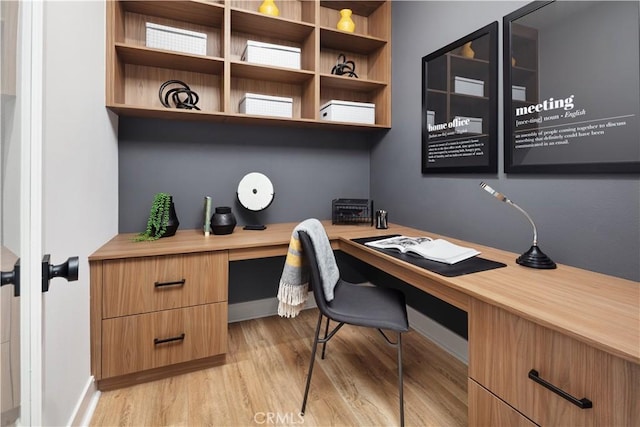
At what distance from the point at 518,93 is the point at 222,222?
178 centimetres

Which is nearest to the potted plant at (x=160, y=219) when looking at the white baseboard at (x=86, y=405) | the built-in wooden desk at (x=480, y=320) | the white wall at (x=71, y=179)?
the built-in wooden desk at (x=480, y=320)

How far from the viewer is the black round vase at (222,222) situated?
196cm

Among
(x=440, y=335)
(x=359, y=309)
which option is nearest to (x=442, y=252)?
(x=359, y=309)

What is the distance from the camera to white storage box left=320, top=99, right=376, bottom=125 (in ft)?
A: 7.32

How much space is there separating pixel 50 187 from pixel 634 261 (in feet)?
6.82

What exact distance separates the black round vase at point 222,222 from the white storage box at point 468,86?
1.61 meters

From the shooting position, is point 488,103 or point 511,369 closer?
point 511,369

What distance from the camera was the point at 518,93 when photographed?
1499 mm

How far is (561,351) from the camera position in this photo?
0.82 metres

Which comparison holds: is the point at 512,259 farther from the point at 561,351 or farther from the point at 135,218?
the point at 135,218

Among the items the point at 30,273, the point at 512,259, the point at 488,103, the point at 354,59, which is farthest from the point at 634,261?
the point at 354,59

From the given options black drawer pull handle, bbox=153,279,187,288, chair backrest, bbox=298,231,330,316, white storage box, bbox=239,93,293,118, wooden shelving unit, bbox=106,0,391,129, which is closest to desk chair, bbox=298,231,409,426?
chair backrest, bbox=298,231,330,316

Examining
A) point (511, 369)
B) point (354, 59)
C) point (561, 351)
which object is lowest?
point (511, 369)

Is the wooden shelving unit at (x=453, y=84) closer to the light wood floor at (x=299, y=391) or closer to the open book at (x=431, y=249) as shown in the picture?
the open book at (x=431, y=249)
